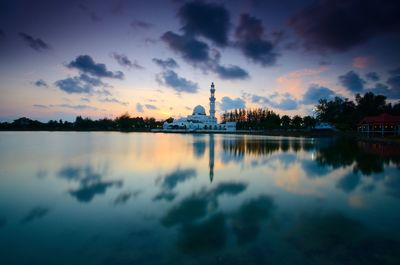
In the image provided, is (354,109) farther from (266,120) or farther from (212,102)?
(212,102)

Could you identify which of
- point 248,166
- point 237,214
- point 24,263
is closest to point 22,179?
point 24,263

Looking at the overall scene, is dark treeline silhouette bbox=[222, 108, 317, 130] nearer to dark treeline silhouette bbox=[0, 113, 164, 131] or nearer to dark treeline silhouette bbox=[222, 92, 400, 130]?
dark treeline silhouette bbox=[222, 92, 400, 130]

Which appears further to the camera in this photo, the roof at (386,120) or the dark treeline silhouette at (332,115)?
the dark treeline silhouette at (332,115)

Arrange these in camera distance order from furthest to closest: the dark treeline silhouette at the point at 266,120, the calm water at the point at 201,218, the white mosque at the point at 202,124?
1. the white mosque at the point at 202,124
2. the dark treeline silhouette at the point at 266,120
3. the calm water at the point at 201,218

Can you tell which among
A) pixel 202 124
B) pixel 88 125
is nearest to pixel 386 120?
pixel 202 124

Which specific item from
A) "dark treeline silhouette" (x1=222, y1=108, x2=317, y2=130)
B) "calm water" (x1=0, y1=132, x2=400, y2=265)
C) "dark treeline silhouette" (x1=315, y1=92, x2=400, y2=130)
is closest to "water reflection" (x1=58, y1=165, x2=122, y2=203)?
"calm water" (x1=0, y1=132, x2=400, y2=265)

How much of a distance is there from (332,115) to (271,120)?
18.9m

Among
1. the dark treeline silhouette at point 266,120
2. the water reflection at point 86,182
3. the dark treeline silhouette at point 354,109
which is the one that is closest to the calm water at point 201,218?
the water reflection at point 86,182

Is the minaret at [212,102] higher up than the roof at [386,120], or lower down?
higher up

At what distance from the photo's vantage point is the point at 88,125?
114 metres

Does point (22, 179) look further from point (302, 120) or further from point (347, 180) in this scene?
point (302, 120)

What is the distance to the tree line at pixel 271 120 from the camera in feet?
205

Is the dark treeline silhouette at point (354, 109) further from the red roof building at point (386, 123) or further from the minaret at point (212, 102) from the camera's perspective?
the minaret at point (212, 102)

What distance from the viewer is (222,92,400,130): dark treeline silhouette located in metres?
61.4
